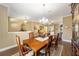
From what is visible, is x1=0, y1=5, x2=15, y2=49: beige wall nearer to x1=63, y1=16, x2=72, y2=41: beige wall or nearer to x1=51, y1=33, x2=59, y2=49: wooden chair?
x1=51, y1=33, x2=59, y2=49: wooden chair

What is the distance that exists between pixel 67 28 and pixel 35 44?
0.79m

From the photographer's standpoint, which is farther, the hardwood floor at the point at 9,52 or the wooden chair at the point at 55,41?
the wooden chair at the point at 55,41

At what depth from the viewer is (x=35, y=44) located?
212cm

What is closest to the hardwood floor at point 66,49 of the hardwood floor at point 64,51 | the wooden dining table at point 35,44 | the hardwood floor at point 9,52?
the hardwood floor at point 64,51

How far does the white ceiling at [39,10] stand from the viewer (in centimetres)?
190

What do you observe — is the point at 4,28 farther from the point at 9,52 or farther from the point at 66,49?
the point at 66,49

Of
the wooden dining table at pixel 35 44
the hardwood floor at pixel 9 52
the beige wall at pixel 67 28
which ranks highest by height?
the beige wall at pixel 67 28

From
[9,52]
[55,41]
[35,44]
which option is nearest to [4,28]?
[9,52]

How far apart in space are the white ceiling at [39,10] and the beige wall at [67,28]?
0.41ft

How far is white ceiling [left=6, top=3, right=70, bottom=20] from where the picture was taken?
1903 mm

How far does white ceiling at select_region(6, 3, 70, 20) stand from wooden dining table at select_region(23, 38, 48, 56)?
0.54 meters

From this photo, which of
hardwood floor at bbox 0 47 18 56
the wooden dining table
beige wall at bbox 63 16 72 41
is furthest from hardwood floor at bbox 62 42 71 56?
hardwood floor at bbox 0 47 18 56

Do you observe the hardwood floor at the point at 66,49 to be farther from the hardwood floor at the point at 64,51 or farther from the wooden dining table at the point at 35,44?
the wooden dining table at the point at 35,44

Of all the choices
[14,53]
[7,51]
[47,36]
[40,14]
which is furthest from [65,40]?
[7,51]
